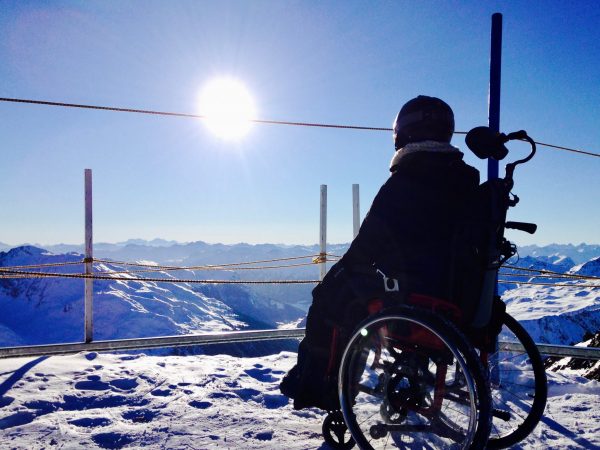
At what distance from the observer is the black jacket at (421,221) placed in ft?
6.42

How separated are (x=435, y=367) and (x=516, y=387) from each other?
111 cm

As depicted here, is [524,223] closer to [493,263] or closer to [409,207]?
[493,263]

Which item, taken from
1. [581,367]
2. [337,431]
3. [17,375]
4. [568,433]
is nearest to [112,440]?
[337,431]

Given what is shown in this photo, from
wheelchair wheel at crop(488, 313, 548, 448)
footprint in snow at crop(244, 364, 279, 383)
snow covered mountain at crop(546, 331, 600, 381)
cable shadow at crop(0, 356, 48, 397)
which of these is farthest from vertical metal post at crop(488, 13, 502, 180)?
cable shadow at crop(0, 356, 48, 397)

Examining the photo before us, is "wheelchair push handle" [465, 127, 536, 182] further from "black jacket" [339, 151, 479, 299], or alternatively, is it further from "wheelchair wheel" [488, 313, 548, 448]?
"wheelchair wheel" [488, 313, 548, 448]

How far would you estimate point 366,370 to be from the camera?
223cm

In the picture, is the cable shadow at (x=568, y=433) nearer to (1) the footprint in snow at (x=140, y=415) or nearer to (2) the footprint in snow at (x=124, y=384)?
(1) the footprint in snow at (x=140, y=415)

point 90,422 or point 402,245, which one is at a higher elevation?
point 402,245

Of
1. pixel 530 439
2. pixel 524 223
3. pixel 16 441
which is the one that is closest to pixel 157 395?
pixel 16 441

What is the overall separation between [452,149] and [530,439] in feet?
6.59

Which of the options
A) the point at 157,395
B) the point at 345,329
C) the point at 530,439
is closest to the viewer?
the point at 345,329

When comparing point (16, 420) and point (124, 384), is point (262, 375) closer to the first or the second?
point (124, 384)

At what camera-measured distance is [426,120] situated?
88.6 inches

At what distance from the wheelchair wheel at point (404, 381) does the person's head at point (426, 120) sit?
104 cm
